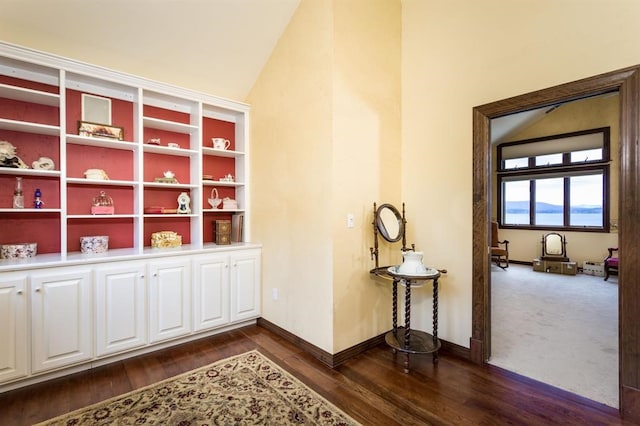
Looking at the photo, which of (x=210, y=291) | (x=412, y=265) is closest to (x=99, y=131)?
(x=210, y=291)

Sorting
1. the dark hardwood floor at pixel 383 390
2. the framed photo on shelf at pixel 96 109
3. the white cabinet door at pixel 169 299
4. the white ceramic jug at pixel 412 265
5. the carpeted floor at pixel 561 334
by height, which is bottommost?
the dark hardwood floor at pixel 383 390

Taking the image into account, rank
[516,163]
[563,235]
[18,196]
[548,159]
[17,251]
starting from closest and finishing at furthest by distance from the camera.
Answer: [17,251], [18,196], [563,235], [548,159], [516,163]

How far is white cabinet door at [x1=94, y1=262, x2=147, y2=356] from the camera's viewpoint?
8.06ft

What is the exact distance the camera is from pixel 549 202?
7098mm

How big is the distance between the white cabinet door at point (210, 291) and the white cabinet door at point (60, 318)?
0.85 m

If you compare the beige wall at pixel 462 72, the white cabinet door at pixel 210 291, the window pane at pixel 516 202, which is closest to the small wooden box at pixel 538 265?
the window pane at pixel 516 202

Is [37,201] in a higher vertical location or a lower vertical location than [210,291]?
higher

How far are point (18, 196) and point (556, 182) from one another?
9.31m

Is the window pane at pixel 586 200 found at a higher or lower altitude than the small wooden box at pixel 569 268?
higher

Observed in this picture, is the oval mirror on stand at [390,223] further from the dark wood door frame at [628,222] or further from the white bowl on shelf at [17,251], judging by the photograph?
the white bowl on shelf at [17,251]

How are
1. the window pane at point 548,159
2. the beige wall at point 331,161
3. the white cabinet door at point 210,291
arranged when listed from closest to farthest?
the beige wall at point 331,161
the white cabinet door at point 210,291
the window pane at point 548,159

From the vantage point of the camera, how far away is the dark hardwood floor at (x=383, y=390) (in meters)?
1.90

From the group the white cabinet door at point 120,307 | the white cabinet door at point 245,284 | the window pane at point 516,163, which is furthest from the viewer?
the window pane at point 516,163

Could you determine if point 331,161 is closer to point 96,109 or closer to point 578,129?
point 96,109
